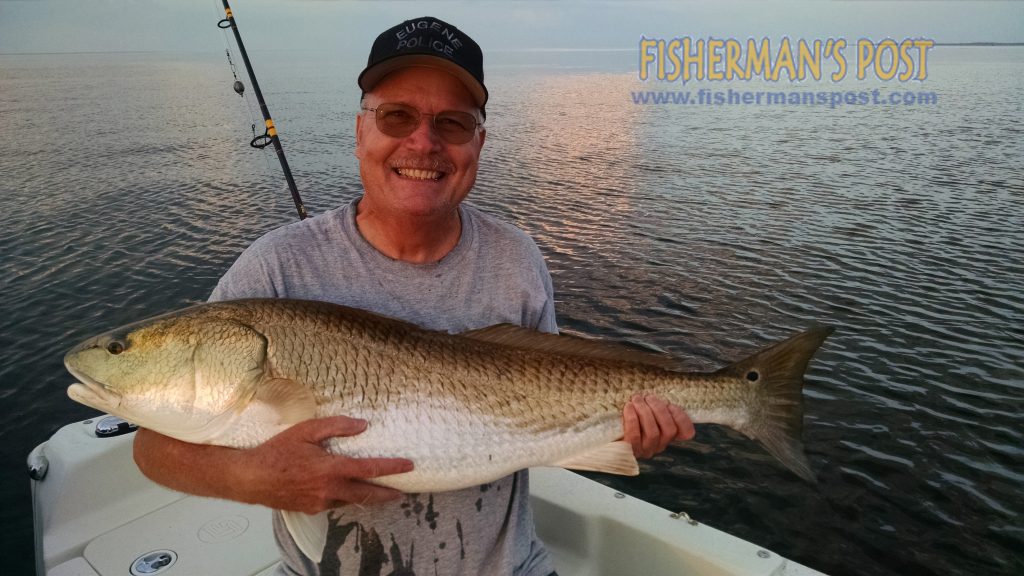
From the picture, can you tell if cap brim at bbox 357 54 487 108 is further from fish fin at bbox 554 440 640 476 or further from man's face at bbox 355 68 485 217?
fish fin at bbox 554 440 640 476

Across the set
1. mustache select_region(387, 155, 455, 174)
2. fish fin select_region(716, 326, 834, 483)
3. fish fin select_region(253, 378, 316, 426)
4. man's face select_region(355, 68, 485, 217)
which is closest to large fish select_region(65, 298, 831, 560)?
fish fin select_region(253, 378, 316, 426)

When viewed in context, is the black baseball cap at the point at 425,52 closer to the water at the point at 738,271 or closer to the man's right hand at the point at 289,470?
the man's right hand at the point at 289,470

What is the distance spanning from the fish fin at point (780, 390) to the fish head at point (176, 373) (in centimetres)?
184

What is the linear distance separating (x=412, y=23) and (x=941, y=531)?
Result: 20.3 ft

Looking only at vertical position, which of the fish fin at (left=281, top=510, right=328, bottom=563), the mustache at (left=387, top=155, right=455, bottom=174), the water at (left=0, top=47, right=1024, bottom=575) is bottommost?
the water at (left=0, top=47, right=1024, bottom=575)

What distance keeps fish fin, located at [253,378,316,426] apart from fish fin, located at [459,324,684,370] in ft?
2.45

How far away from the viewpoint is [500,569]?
261 cm

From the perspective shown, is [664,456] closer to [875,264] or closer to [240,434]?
[240,434]

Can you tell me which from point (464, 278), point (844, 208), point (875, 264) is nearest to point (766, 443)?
point (464, 278)

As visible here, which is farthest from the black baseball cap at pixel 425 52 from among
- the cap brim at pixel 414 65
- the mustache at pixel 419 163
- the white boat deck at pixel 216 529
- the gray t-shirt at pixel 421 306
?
the white boat deck at pixel 216 529

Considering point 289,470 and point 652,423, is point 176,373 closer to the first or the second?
point 289,470

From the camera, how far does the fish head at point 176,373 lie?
231cm

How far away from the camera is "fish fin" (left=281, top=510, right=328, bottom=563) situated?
232 centimetres

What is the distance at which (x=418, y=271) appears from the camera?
107 inches
